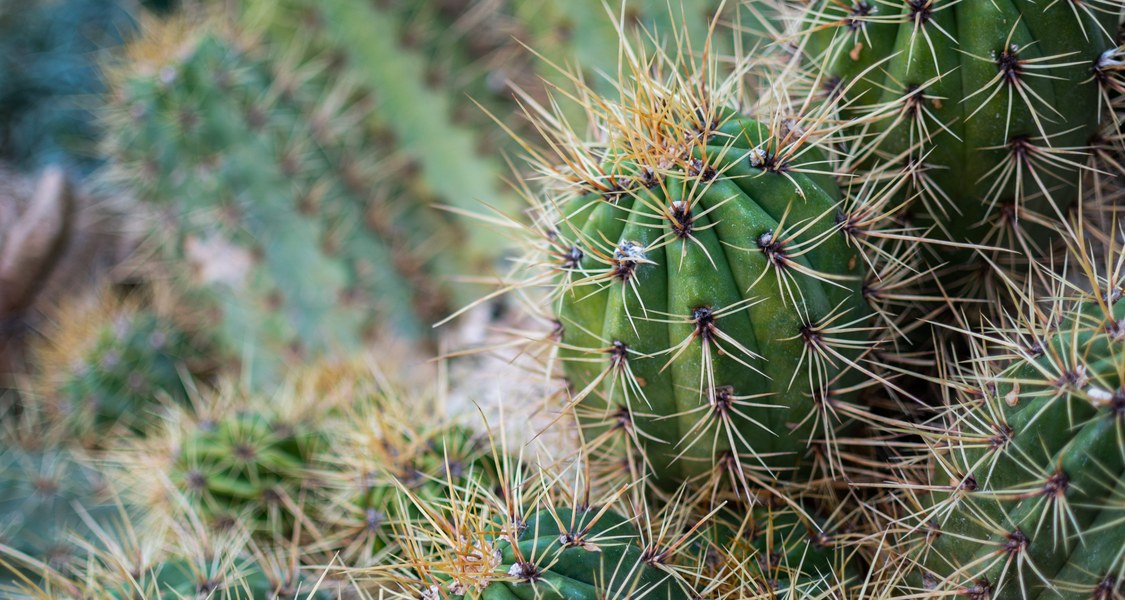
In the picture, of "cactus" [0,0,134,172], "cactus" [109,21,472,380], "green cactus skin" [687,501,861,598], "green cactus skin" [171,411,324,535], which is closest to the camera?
"green cactus skin" [687,501,861,598]

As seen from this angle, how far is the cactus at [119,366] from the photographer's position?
2439 mm

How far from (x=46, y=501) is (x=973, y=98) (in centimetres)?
228

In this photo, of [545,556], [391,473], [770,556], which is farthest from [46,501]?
[770,556]

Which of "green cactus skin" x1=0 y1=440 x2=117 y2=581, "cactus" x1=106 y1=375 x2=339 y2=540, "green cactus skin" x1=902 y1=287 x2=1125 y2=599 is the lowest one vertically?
"green cactus skin" x1=0 y1=440 x2=117 y2=581

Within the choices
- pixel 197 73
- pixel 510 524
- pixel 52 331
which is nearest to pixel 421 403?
pixel 510 524

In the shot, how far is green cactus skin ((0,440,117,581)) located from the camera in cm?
199

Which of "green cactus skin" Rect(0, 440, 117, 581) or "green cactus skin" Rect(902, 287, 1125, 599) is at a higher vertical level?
"green cactus skin" Rect(902, 287, 1125, 599)

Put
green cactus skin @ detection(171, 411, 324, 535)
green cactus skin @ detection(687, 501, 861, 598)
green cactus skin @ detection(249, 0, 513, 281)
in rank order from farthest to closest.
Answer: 1. green cactus skin @ detection(249, 0, 513, 281)
2. green cactus skin @ detection(171, 411, 324, 535)
3. green cactus skin @ detection(687, 501, 861, 598)

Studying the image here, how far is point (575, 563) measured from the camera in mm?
1043

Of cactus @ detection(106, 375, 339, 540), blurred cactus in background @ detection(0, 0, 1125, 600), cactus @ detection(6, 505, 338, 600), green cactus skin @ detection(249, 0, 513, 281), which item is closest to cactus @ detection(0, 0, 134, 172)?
green cactus skin @ detection(249, 0, 513, 281)

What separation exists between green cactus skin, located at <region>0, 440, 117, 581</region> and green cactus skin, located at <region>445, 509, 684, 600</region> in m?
1.36

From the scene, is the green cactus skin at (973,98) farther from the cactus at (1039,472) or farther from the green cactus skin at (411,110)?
the green cactus skin at (411,110)

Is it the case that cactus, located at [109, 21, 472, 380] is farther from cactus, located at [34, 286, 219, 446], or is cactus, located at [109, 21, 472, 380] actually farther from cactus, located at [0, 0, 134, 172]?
cactus, located at [0, 0, 134, 172]

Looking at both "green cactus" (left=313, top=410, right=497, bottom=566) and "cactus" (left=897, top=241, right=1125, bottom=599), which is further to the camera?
"green cactus" (left=313, top=410, right=497, bottom=566)
